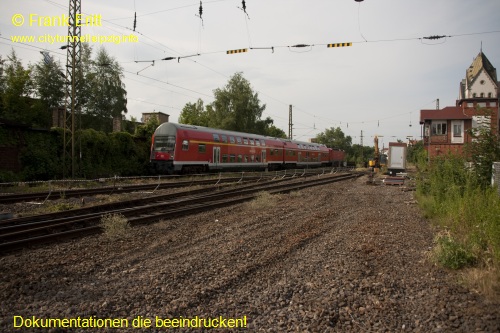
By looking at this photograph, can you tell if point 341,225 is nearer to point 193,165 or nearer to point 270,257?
point 270,257

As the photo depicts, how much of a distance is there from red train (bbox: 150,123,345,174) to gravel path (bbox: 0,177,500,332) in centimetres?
→ 1371

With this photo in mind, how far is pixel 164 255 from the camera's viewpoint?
6.42 metres

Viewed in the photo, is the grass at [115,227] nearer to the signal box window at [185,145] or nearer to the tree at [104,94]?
the signal box window at [185,145]

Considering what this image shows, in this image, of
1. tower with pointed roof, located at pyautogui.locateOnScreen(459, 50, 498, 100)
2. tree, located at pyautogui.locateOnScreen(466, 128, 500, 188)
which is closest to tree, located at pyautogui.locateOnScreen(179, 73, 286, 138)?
tower with pointed roof, located at pyautogui.locateOnScreen(459, 50, 498, 100)

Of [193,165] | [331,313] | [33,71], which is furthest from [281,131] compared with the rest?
[331,313]

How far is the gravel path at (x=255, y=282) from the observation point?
3.94 metres

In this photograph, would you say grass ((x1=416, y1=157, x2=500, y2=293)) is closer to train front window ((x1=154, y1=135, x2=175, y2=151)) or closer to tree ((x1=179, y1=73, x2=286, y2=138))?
train front window ((x1=154, y1=135, x2=175, y2=151))

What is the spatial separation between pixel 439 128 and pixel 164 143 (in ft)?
Answer: 106

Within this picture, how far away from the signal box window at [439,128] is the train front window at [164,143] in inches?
1244

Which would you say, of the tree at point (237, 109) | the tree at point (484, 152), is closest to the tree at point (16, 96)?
the tree at point (237, 109)

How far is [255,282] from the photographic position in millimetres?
5062

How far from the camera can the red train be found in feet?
71.3

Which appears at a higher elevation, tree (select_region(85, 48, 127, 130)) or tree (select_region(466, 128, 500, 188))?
tree (select_region(85, 48, 127, 130))

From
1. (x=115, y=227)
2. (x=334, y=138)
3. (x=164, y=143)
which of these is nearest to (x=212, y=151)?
(x=164, y=143)
